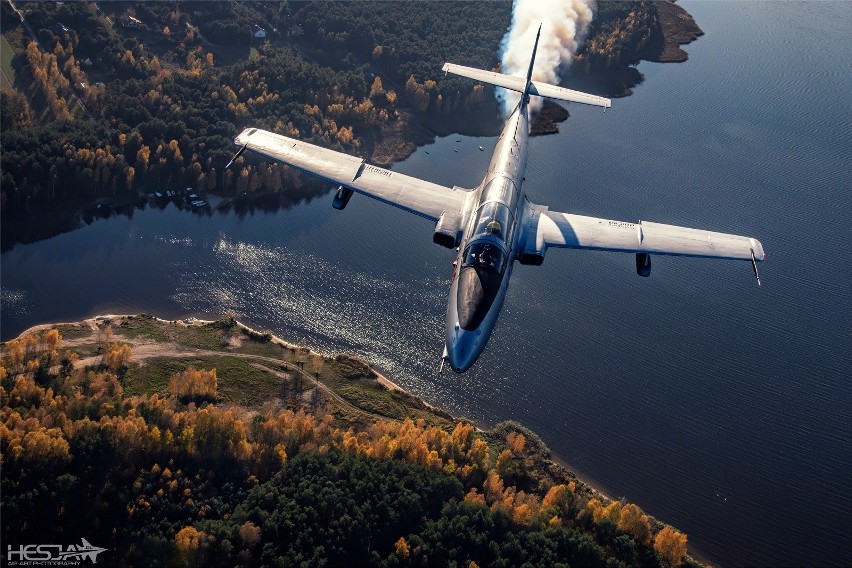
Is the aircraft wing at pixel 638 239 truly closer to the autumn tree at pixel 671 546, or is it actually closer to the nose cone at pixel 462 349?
the nose cone at pixel 462 349

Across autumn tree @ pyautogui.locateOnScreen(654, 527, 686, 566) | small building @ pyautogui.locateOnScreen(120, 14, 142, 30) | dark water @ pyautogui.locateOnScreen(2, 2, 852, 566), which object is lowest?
autumn tree @ pyautogui.locateOnScreen(654, 527, 686, 566)

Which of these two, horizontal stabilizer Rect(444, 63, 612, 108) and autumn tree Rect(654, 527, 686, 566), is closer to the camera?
autumn tree Rect(654, 527, 686, 566)

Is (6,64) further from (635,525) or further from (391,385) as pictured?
(635,525)

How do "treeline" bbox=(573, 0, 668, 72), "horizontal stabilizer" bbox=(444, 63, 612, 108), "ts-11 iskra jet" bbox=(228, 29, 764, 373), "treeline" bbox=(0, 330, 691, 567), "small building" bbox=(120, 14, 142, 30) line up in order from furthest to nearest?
"treeline" bbox=(573, 0, 668, 72)
"small building" bbox=(120, 14, 142, 30)
"horizontal stabilizer" bbox=(444, 63, 612, 108)
"treeline" bbox=(0, 330, 691, 567)
"ts-11 iskra jet" bbox=(228, 29, 764, 373)

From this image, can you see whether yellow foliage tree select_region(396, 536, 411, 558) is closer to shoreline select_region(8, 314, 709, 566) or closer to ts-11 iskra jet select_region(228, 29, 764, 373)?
ts-11 iskra jet select_region(228, 29, 764, 373)

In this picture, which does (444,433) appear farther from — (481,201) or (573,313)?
(573,313)

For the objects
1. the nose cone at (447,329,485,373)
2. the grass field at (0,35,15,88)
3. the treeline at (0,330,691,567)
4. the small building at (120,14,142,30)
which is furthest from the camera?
the small building at (120,14,142,30)

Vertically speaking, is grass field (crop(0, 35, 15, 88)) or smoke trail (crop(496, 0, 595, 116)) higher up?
smoke trail (crop(496, 0, 595, 116))

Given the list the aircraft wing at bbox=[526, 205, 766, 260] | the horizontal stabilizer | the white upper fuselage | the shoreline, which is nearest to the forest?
the shoreline
